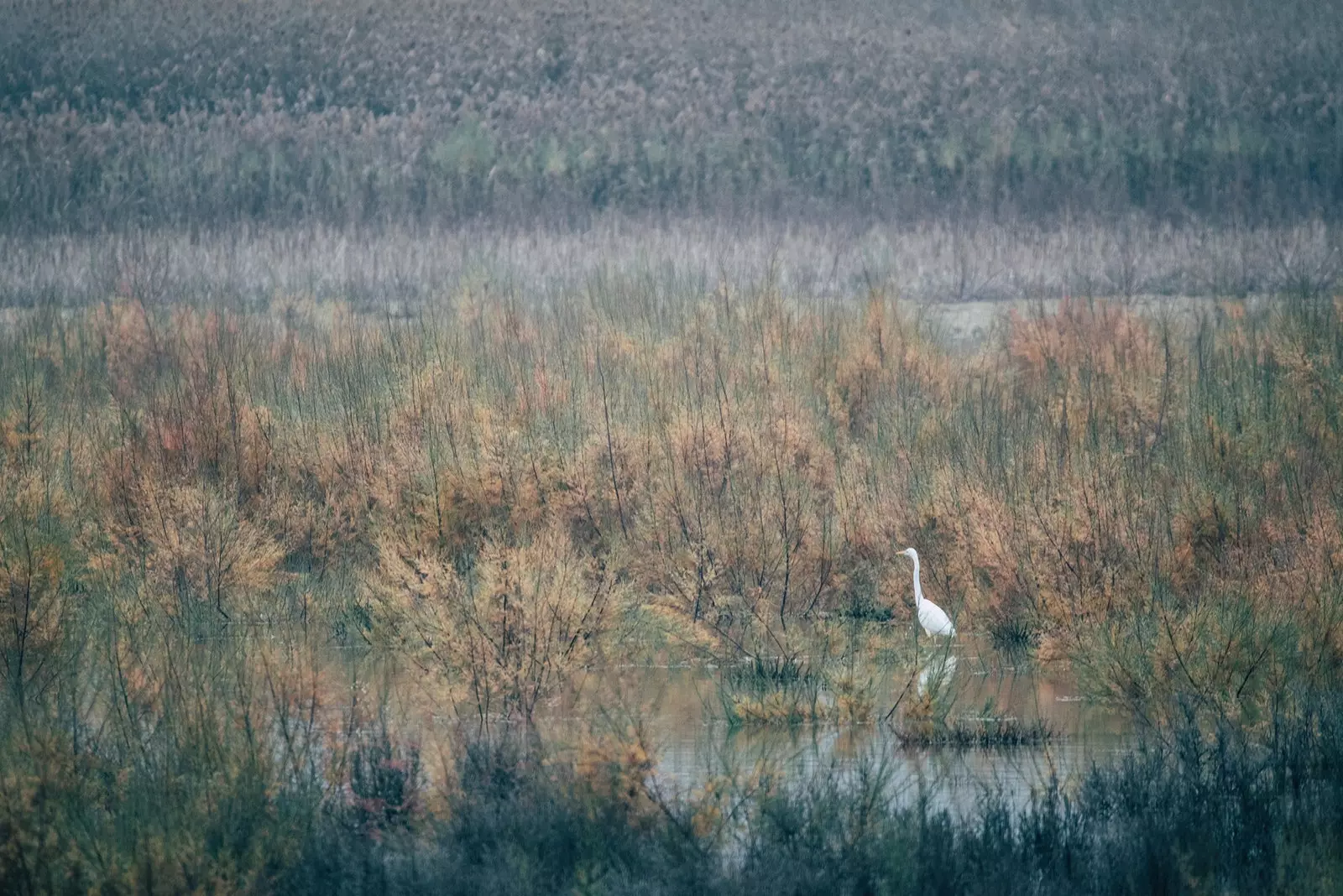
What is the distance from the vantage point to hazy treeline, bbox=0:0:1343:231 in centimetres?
3488

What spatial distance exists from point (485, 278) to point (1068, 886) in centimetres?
1954

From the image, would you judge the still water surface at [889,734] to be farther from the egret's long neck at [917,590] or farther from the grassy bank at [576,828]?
the egret's long neck at [917,590]

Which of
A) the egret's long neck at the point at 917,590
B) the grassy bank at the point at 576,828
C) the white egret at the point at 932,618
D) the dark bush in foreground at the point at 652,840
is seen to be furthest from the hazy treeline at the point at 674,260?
the dark bush in foreground at the point at 652,840

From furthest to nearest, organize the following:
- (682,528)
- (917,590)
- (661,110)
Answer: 1. (661,110)
2. (682,528)
3. (917,590)

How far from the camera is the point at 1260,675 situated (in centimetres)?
1054

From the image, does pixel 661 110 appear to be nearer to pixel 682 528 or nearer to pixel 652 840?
pixel 682 528

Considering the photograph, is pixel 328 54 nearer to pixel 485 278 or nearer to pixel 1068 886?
pixel 485 278

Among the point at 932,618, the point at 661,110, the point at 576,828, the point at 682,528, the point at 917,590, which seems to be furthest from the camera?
the point at 661,110

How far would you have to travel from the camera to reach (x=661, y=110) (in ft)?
123

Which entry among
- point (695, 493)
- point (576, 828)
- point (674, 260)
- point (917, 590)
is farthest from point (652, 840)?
point (674, 260)

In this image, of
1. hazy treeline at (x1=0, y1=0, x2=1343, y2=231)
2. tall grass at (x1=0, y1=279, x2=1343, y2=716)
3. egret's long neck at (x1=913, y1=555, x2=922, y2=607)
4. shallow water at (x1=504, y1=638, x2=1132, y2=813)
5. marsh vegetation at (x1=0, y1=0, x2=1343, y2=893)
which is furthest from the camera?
hazy treeline at (x1=0, y1=0, x2=1343, y2=231)

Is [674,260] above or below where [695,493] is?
below

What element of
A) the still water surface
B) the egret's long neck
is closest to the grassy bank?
the still water surface

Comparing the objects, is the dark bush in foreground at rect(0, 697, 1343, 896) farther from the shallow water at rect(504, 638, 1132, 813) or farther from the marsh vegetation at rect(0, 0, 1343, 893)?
the shallow water at rect(504, 638, 1132, 813)
